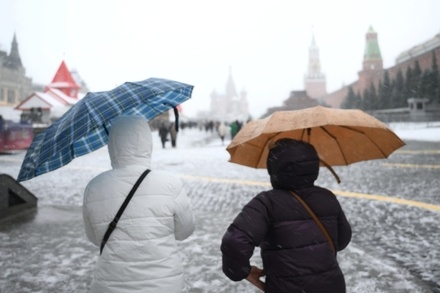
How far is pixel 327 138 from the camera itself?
116 inches

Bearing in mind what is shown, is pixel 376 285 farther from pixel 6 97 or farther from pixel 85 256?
pixel 6 97

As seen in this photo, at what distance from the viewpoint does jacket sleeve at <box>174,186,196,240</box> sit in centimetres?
218

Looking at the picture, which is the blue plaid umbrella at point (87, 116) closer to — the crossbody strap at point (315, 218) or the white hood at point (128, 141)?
the white hood at point (128, 141)

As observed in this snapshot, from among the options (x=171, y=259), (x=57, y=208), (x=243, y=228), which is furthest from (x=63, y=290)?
(x=57, y=208)

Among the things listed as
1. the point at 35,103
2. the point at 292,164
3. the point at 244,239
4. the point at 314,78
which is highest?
the point at 314,78

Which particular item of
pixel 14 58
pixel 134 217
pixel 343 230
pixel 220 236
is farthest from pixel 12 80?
pixel 343 230

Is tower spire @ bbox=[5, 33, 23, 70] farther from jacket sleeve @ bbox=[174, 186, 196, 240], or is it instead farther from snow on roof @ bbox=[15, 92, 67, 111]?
jacket sleeve @ bbox=[174, 186, 196, 240]

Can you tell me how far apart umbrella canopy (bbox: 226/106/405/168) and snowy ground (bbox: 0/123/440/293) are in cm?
147

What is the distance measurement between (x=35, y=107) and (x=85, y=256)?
31.6 m

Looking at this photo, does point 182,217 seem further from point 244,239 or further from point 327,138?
point 327,138

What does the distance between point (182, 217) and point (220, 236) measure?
3.47 metres

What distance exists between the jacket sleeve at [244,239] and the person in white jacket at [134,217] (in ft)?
1.34

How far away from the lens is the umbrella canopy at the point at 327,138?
239cm

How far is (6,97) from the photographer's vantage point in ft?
229
